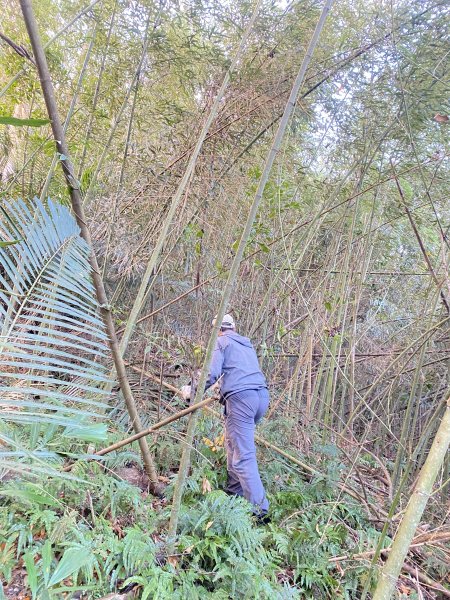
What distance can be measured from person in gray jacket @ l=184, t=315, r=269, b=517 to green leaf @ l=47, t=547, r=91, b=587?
1.12 m

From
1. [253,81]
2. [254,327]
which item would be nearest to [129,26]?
[253,81]

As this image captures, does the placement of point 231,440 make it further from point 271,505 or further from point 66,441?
point 66,441

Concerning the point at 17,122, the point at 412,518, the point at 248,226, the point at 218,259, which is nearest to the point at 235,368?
the point at 218,259

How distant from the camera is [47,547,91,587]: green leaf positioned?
1.12m

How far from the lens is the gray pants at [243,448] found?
2326 mm

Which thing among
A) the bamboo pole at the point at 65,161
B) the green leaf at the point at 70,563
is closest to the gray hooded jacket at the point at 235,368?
the bamboo pole at the point at 65,161

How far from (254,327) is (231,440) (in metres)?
1.10

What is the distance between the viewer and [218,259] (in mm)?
2861

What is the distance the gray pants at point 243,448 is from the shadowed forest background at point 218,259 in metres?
0.15

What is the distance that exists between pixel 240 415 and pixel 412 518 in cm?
Answer: 159

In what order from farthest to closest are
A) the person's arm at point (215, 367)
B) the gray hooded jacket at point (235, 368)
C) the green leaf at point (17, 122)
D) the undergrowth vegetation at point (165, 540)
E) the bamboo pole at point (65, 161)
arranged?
the gray hooded jacket at point (235, 368) < the person's arm at point (215, 367) < the undergrowth vegetation at point (165, 540) < the bamboo pole at point (65, 161) < the green leaf at point (17, 122)

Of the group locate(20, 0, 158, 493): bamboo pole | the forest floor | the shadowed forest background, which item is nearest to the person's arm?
the shadowed forest background

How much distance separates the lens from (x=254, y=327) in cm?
326

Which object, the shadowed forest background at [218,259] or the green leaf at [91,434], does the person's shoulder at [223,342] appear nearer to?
the shadowed forest background at [218,259]
